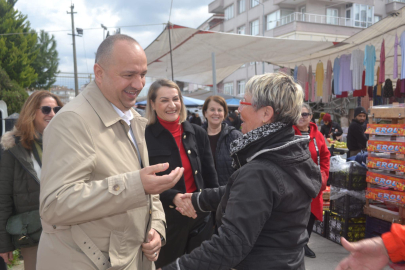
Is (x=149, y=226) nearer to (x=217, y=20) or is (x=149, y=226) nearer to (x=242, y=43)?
(x=242, y=43)

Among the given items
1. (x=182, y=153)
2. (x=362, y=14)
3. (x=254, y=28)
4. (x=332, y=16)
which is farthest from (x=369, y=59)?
(x=254, y=28)

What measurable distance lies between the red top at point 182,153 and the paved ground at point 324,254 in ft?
7.56

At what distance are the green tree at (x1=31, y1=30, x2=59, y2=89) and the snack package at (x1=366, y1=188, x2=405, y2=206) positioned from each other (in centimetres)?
2464

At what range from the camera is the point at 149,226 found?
1.83 metres

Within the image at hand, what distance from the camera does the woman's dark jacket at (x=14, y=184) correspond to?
2631 millimetres

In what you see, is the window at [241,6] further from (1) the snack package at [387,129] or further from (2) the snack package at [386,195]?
(2) the snack package at [386,195]

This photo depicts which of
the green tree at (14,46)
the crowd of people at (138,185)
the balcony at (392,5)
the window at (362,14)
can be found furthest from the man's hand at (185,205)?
the balcony at (392,5)

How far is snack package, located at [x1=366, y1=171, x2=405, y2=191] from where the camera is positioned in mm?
3971

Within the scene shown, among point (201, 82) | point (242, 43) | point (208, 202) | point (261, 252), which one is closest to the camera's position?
point (261, 252)

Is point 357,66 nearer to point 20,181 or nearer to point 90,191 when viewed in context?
point 20,181

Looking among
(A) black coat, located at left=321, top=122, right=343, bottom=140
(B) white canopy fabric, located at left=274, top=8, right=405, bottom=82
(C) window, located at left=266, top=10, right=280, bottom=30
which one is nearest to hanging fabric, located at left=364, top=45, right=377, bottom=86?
(B) white canopy fabric, located at left=274, top=8, right=405, bottom=82

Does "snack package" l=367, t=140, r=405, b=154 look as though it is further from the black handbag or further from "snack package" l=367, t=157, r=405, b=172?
the black handbag

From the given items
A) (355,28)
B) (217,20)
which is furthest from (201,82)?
(217,20)

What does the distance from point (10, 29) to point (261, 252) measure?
2122cm
